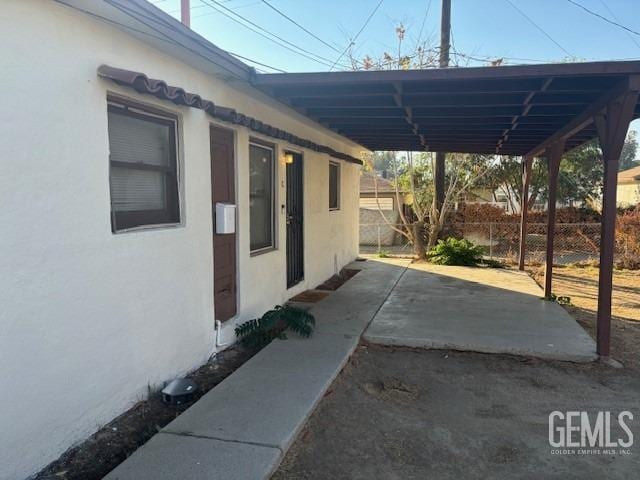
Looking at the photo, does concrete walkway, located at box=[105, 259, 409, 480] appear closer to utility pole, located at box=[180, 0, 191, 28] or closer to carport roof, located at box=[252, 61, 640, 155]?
carport roof, located at box=[252, 61, 640, 155]

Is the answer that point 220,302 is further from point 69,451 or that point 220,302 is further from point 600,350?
point 600,350

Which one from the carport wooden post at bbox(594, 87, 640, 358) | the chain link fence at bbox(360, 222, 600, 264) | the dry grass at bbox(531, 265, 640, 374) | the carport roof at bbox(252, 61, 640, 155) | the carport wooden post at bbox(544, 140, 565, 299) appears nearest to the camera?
the carport roof at bbox(252, 61, 640, 155)

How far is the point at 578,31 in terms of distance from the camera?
11477mm

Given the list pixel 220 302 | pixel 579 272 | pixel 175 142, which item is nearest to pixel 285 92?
pixel 175 142

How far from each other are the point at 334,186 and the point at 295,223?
108 inches

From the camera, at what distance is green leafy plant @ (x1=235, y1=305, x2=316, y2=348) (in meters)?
4.85

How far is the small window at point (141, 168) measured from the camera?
128 inches

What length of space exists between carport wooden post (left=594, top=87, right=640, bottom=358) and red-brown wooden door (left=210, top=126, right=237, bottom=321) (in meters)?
3.73

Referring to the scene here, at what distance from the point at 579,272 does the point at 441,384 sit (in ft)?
26.1

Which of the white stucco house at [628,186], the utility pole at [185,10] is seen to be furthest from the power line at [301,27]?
the white stucco house at [628,186]

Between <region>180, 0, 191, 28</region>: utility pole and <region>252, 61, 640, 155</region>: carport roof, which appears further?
<region>180, 0, 191, 28</region>: utility pole

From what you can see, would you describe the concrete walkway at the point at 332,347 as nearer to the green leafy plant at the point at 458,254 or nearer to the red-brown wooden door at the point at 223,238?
the red-brown wooden door at the point at 223,238

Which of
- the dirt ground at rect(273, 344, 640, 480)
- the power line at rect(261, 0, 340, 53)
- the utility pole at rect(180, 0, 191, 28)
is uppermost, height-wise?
the power line at rect(261, 0, 340, 53)

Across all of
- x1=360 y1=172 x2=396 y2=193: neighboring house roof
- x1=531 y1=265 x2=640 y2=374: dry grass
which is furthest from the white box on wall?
x1=360 y1=172 x2=396 y2=193: neighboring house roof
